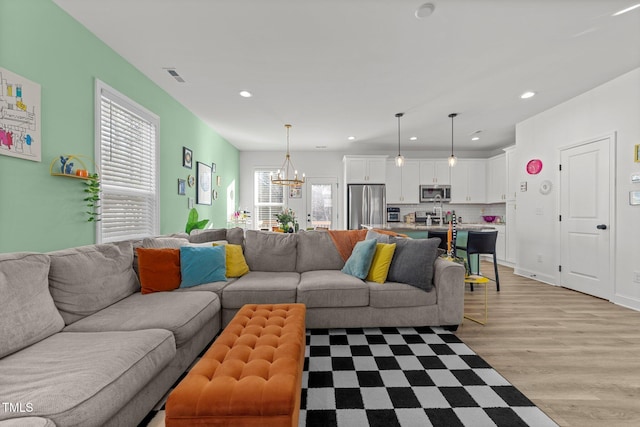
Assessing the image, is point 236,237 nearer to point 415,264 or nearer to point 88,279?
point 88,279

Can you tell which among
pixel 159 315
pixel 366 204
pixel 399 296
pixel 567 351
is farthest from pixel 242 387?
pixel 366 204

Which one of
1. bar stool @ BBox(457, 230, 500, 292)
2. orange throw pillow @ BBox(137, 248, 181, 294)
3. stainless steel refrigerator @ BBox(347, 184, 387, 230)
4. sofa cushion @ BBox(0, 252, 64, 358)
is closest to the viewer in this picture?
sofa cushion @ BBox(0, 252, 64, 358)

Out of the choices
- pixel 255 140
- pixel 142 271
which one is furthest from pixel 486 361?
pixel 255 140

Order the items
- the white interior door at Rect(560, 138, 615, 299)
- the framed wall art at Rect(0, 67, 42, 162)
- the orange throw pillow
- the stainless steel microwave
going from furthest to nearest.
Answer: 1. the stainless steel microwave
2. the white interior door at Rect(560, 138, 615, 299)
3. the orange throw pillow
4. the framed wall art at Rect(0, 67, 42, 162)

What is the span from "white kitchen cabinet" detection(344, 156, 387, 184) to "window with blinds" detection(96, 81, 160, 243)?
422cm

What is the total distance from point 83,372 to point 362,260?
218 cm

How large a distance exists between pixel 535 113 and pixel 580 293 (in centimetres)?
285

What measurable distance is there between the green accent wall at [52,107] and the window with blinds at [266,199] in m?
4.37

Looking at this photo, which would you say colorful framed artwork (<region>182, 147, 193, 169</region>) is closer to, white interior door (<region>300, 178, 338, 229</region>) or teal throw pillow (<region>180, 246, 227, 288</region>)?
teal throw pillow (<region>180, 246, 227, 288</region>)

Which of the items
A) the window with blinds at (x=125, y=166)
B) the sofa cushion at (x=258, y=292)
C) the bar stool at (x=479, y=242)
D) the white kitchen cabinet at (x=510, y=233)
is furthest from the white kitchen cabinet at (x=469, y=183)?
the window with blinds at (x=125, y=166)

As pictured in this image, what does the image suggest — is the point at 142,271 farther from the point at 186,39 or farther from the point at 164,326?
the point at 186,39

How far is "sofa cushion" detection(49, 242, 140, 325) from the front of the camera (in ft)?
5.79

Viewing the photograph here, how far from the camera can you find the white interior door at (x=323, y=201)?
24.6 feet

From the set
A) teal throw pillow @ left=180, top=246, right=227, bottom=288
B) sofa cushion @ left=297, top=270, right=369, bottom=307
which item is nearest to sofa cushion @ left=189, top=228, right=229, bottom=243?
teal throw pillow @ left=180, top=246, right=227, bottom=288
